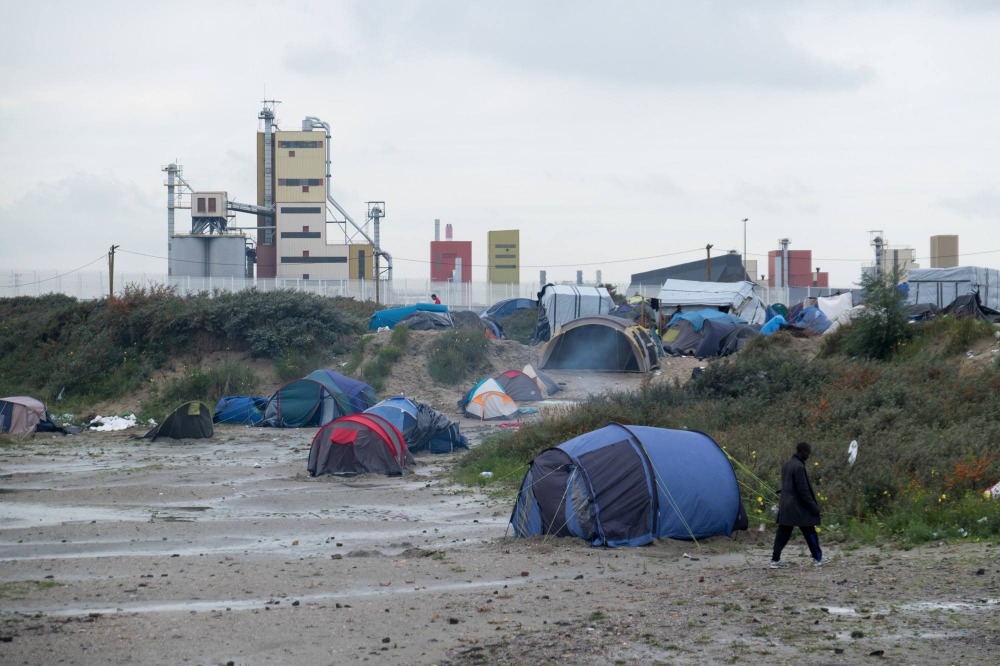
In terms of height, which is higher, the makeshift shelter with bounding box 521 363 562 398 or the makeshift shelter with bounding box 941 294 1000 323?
the makeshift shelter with bounding box 941 294 1000 323

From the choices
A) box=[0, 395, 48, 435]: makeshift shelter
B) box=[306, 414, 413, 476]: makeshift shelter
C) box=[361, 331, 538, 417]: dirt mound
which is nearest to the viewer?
box=[306, 414, 413, 476]: makeshift shelter

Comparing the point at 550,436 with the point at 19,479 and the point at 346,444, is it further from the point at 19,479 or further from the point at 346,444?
the point at 19,479

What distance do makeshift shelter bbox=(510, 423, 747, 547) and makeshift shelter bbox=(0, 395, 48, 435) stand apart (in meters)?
19.3

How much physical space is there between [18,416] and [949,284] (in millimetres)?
33541

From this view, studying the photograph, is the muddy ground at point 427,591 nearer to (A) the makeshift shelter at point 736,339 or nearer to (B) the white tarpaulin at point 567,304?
(A) the makeshift shelter at point 736,339

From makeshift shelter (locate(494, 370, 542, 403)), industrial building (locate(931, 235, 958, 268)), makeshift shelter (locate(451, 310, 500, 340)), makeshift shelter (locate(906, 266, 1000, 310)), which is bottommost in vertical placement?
makeshift shelter (locate(494, 370, 542, 403))

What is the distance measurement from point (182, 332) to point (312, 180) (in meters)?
40.9

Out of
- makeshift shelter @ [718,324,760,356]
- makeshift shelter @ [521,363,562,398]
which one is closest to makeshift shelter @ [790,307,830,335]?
makeshift shelter @ [718,324,760,356]

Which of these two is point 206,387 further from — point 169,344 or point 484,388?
point 484,388

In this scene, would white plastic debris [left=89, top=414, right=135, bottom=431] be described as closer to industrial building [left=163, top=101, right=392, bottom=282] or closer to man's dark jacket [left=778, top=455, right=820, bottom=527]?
man's dark jacket [left=778, top=455, right=820, bottom=527]

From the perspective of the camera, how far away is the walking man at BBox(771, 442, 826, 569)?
1159 centimetres

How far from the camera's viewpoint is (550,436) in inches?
774

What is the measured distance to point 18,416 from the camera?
28.2 metres

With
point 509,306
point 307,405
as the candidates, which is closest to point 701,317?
point 509,306
